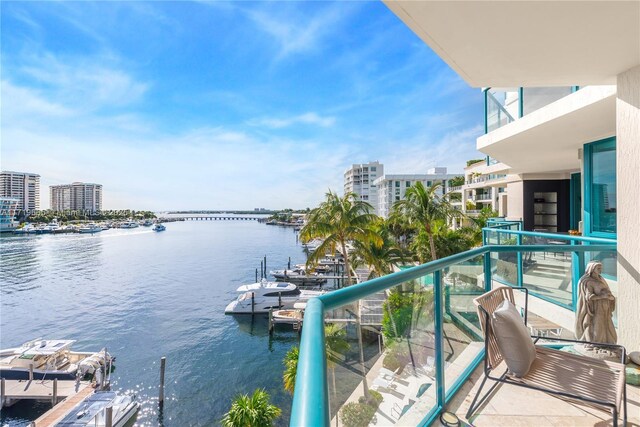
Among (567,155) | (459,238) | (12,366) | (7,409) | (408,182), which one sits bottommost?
(7,409)

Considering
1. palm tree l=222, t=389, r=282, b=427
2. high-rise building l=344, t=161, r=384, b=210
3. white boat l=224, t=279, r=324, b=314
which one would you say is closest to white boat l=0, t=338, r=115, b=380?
palm tree l=222, t=389, r=282, b=427

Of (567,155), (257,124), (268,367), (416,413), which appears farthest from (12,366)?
(257,124)

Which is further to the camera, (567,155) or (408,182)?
(408,182)

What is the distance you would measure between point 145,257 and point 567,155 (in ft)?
185

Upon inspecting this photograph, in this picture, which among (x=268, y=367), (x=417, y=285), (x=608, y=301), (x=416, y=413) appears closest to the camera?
(x=416, y=413)

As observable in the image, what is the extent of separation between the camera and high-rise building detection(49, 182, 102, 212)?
145m

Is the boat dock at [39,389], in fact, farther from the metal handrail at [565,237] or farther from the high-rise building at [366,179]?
the high-rise building at [366,179]

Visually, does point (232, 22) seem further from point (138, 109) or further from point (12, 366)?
point (138, 109)

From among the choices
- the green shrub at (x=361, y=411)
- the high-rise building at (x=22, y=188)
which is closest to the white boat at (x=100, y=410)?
the green shrub at (x=361, y=411)

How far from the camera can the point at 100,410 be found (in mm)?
12961

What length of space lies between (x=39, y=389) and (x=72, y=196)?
550ft

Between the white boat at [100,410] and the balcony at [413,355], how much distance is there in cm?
1568

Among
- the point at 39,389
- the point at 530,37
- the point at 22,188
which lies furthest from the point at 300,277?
the point at 22,188

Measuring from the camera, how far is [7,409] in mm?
14844
